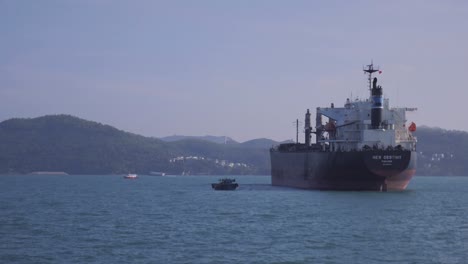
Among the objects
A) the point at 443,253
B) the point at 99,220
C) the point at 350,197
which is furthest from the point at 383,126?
the point at 443,253

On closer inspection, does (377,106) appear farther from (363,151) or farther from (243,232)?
(243,232)

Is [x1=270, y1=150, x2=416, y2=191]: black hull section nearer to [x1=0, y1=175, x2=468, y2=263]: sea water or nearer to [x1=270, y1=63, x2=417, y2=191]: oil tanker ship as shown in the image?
[x1=270, y1=63, x2=417, y2=191]: oil tanker ship

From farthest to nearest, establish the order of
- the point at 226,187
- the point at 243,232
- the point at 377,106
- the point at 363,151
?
the point at 226,187 → the point at 377,106 → the point at 363,151 → the point at 243,232

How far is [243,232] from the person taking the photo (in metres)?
43.8

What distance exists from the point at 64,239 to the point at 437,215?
87.3ft

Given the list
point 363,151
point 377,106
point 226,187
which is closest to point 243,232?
point 363,151

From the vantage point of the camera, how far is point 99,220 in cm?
5153

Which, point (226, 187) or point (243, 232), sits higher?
point (226, 187)

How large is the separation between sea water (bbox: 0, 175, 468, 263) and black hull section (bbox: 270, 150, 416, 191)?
3.97m

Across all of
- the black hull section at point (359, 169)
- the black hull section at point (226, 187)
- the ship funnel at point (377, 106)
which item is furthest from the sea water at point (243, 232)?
the black hull section at point (226, 187)

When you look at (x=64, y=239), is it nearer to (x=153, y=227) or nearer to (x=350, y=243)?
(x=153, y=227)

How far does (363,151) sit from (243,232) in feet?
93.0

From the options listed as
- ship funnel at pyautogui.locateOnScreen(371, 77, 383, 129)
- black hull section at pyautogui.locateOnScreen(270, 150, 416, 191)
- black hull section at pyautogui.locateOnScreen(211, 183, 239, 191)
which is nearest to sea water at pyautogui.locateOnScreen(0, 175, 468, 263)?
black hull section at pyautogui.locateOnScreen(270, 150, 416, 191)

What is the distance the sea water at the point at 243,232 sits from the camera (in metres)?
35.3
